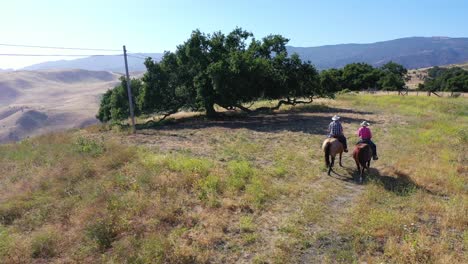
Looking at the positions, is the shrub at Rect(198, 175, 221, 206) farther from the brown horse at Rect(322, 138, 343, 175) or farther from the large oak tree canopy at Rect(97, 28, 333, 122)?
the large oak tree canopy at Rect(97, 28, 333, 122)

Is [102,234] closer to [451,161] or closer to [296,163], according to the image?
[296,163]

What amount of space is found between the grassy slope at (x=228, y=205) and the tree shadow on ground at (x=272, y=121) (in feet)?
21.4

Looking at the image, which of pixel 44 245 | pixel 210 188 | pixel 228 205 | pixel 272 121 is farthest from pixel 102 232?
pixel 272 121

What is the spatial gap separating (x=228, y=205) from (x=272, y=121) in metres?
18.9

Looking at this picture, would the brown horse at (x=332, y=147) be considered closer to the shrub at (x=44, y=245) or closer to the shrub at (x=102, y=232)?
the shrub at (x=102, y=232)

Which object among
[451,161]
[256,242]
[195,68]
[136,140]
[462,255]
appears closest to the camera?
[462,255]

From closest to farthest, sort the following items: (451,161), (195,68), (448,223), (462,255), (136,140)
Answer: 1. (462,255)
2. (448,223)
3. (451,161)
4. (136,140)
5. (195,68)

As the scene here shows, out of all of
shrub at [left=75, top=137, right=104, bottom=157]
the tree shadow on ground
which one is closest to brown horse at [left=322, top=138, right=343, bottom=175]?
the tree shadow on ground

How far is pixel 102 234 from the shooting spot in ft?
29.2

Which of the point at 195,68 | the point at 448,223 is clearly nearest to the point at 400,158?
the point at 448,223

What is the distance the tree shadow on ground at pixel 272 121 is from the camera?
2523 centimetres

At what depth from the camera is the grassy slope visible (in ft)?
27.5

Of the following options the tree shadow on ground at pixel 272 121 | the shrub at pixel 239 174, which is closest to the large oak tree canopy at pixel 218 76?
the tree shadow on ground at pixel 272 121

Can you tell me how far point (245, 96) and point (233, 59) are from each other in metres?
3.78
